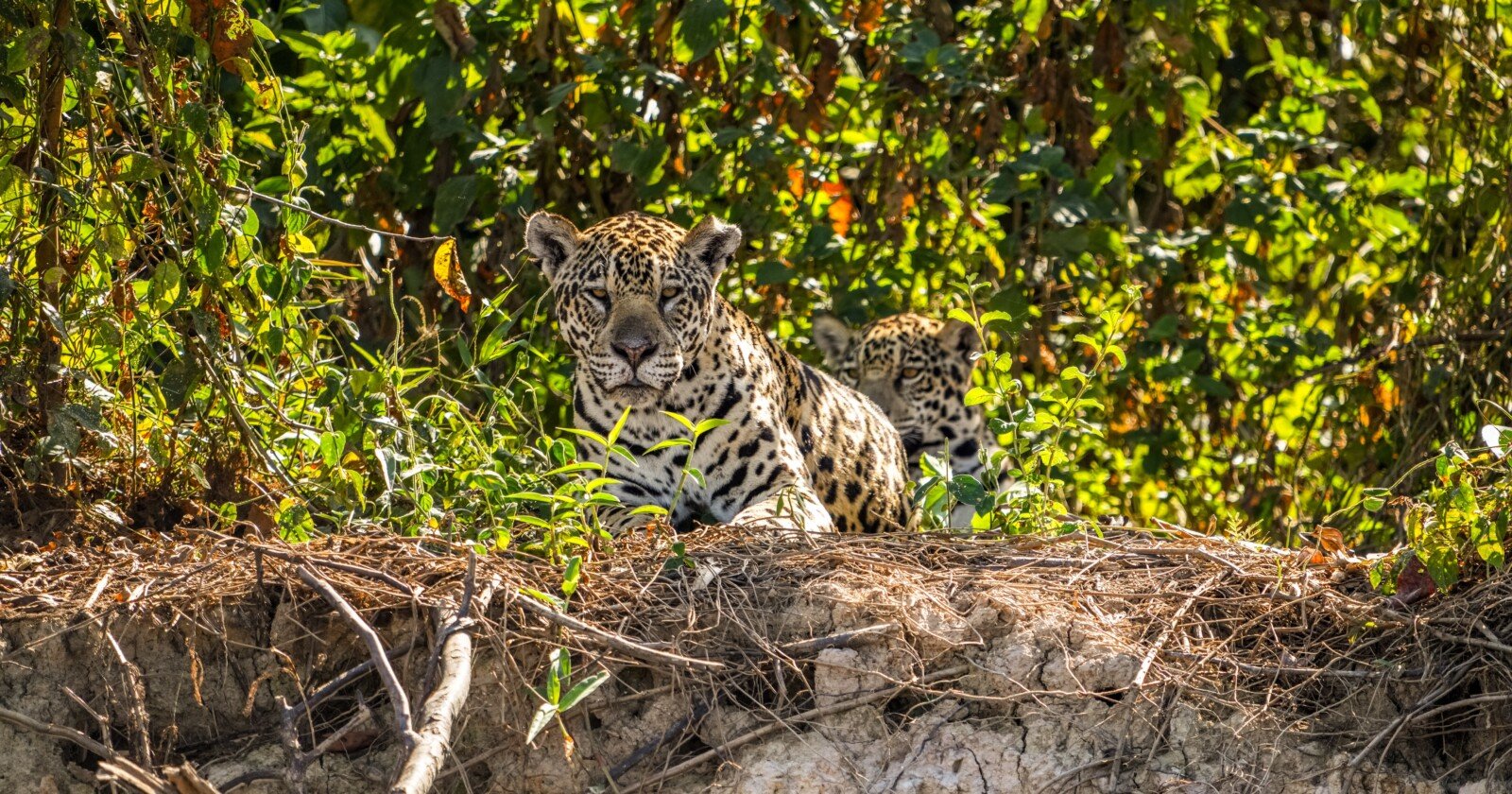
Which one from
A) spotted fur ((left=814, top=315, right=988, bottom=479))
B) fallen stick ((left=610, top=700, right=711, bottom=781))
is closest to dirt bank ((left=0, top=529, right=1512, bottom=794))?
Result: fallen stick ((left=610, top=700, right=711, bottom=781))

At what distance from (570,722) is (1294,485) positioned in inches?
211

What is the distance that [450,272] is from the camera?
5879 millimetres

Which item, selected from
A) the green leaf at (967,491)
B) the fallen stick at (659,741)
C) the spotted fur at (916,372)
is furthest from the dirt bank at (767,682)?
the spotted fur at (916,372)

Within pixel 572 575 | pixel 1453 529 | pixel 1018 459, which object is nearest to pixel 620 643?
pixel 572 575

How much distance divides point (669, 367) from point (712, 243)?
59 cm

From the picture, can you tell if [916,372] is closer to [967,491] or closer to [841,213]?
[841,213]

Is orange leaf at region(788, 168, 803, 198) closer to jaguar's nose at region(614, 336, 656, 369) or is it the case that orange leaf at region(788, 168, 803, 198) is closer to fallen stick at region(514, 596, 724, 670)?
jaguar's nose at region(614, 336, 656, 369)

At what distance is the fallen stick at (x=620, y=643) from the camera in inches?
177

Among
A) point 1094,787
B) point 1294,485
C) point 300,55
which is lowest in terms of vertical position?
point 1294,485

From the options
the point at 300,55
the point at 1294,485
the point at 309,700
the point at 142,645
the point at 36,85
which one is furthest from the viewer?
the point at 1294,485

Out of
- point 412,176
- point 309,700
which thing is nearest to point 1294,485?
point 412,176

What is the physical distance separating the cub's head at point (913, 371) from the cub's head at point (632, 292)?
225 cm

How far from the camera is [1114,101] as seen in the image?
8.31 m

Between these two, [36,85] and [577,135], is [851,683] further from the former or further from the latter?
[577,135]
